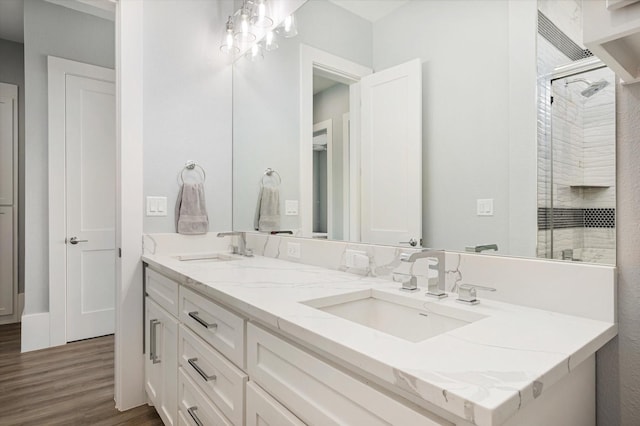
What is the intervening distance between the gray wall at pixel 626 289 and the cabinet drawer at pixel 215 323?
90 centimetres

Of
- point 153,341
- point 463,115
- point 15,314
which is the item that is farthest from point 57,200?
point 463,115

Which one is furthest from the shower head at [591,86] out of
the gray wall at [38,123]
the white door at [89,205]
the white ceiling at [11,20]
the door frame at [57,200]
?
the white ceiling at [11,20]

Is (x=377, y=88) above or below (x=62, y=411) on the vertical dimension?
above

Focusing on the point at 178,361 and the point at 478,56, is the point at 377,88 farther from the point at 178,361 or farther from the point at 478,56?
the point at 178,361

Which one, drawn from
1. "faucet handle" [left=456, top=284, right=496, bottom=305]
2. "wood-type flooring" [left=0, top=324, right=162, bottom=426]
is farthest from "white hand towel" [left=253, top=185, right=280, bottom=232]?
"faucet handle" [left=456, top=284, right=496, bottom=305]

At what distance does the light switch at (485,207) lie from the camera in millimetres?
1134

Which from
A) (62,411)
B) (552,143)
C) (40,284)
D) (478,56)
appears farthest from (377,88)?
(40,284)

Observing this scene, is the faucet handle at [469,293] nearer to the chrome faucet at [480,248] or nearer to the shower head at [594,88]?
the chrome faucet at [480,248]

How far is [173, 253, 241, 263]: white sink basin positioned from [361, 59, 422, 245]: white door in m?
0.93

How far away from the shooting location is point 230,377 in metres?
1.10

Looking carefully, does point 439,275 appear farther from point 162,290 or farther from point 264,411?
point 162,290

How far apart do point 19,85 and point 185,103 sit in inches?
104

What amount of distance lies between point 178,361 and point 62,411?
1.01 m

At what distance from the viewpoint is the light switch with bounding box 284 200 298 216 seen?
201 centimetres
